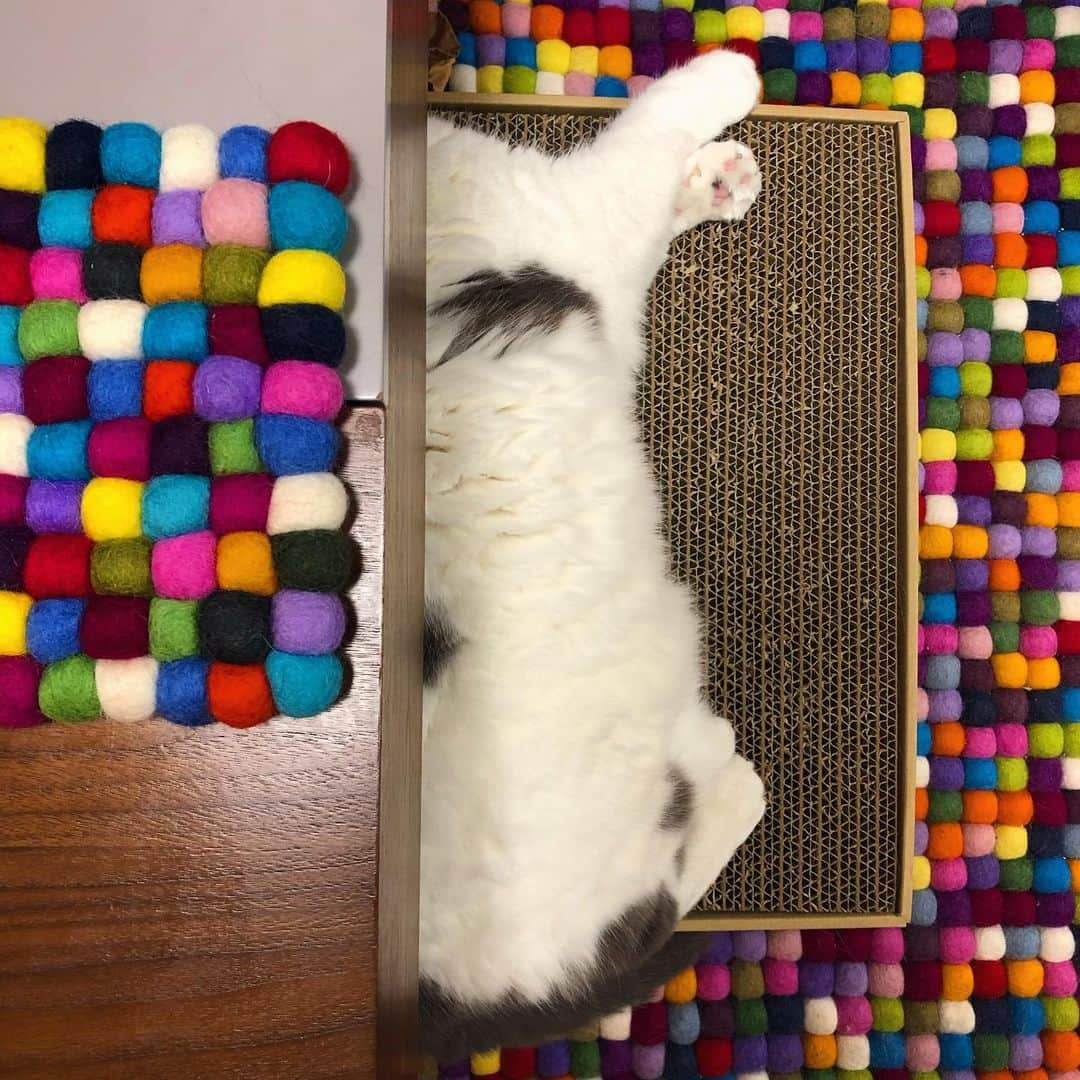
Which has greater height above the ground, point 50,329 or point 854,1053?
point 50,329

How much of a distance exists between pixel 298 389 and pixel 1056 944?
149cm

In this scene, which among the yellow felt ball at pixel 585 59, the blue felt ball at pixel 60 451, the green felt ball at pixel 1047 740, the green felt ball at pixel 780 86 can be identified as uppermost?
the yellow felt ball at pixel 585 59

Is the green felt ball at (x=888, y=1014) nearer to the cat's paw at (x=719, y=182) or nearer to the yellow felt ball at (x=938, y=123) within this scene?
the cat's paw at (x=719, y=182)

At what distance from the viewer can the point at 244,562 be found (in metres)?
0.40

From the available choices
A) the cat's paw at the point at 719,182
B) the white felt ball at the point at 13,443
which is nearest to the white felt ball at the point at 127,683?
the white felt ball at the point at 13,443

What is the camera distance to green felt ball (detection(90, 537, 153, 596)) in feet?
1.33

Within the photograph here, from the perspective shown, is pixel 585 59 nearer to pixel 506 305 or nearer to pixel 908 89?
pixel 908 89

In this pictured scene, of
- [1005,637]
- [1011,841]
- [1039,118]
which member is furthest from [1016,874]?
[1039,118]

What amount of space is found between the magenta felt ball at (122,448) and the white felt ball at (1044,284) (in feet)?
4.48

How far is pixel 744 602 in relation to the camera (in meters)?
1.10

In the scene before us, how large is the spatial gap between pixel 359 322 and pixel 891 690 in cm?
91

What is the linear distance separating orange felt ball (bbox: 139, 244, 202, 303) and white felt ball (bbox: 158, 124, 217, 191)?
0.04 meters

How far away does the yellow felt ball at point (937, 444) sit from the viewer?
132 cm

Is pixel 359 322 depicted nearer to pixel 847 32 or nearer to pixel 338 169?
pixel 338 169
